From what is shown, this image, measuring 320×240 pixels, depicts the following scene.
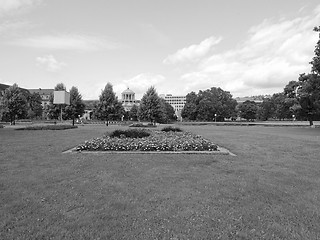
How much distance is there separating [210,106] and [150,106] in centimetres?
3358

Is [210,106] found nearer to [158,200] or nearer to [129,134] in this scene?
[129,134]

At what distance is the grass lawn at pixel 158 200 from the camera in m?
3.25

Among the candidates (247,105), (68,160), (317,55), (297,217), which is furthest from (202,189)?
(247,105)

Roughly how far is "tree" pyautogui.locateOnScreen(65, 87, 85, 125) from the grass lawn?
39.0 metres

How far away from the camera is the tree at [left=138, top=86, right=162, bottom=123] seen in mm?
42938

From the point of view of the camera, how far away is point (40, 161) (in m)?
7.77

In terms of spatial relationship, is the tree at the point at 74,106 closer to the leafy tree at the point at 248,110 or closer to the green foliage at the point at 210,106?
the green foliage at the point at 210,106

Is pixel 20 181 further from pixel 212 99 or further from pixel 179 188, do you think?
pixel 212 99

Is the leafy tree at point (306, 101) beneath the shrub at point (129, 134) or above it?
above

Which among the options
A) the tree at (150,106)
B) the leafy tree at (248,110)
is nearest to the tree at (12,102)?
the tree at (150,106)

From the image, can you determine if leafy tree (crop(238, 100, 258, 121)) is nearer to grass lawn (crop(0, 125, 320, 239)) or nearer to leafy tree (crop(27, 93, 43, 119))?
leafy tree (crop(27, 93, 43, 119))

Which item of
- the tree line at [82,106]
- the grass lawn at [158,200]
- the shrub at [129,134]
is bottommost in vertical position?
the grass lawn at [158,200]

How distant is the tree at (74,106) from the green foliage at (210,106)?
131 feet

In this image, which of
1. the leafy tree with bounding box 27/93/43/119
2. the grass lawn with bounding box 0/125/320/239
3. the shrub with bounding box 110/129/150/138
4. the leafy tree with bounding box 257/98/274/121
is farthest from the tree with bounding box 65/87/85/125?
the leafy tree with bounding box 257/98/274/121
